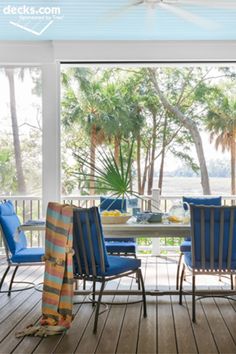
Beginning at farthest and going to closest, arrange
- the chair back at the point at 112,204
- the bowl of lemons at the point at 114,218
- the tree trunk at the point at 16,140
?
the tree trunk at the point at 16,140
the chair back at the point at 112,204
the bowl of lemons at the point at 114,218

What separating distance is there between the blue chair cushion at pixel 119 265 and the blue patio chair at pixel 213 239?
485 millimetres

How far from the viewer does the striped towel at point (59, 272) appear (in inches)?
154

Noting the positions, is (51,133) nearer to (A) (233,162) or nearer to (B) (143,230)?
(B) (143,230)

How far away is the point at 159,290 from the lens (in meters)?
4.92

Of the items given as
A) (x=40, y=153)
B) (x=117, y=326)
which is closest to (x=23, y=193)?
(x=40, y=153)

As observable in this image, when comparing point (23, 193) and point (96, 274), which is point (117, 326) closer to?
point (96, 274)

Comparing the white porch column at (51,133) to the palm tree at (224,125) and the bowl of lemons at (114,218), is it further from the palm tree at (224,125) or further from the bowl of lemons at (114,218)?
the palm tree at (224,125)

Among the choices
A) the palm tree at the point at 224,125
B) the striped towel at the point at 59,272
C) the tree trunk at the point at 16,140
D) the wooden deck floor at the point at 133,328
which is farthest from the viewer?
the palm tree at the point at 224,125
